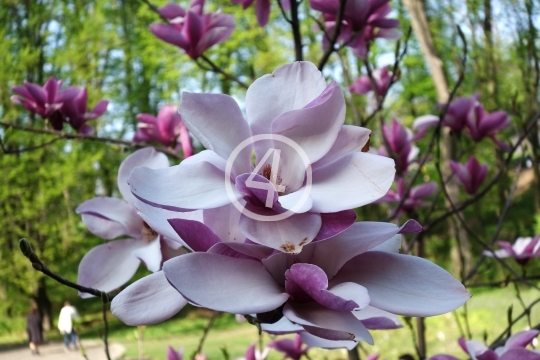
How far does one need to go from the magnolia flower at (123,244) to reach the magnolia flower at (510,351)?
0.31 meters

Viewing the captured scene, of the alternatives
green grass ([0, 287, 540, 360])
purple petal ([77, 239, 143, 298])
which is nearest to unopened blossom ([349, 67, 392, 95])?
purple petal ([77, 239, 143, 298])

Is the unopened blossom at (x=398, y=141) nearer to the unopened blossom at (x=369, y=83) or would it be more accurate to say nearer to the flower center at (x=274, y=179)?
the unopened blossom at (x=369, y=83)

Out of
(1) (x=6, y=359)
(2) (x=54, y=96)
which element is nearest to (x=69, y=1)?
(1) (x=6, y=359)

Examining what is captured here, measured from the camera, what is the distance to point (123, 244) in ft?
1.70

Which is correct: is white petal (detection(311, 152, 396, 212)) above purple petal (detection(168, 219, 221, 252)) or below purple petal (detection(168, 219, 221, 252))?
above

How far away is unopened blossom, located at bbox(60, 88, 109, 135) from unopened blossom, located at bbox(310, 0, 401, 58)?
0.43m

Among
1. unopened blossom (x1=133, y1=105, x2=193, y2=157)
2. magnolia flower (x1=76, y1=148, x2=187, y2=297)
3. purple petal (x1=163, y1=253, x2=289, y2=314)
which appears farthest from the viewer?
unopened blossom (x1=133, y1=105, x2=193, y2=157)

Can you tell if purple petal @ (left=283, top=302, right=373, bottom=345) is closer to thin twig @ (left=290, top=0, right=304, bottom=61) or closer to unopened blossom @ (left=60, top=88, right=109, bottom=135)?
thin twig @ (left=290, top=0, right=304, bottom=61)

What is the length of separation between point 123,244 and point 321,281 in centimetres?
28

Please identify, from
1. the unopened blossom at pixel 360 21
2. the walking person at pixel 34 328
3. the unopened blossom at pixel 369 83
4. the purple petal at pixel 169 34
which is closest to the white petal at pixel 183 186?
the unopened blossom at pixel 360 21

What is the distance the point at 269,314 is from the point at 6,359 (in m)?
7.63

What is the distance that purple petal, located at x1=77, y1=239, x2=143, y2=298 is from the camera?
492 millimetres

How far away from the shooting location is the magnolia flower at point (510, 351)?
1.67 ft

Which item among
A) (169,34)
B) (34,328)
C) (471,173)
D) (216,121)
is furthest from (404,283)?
(34,328)
